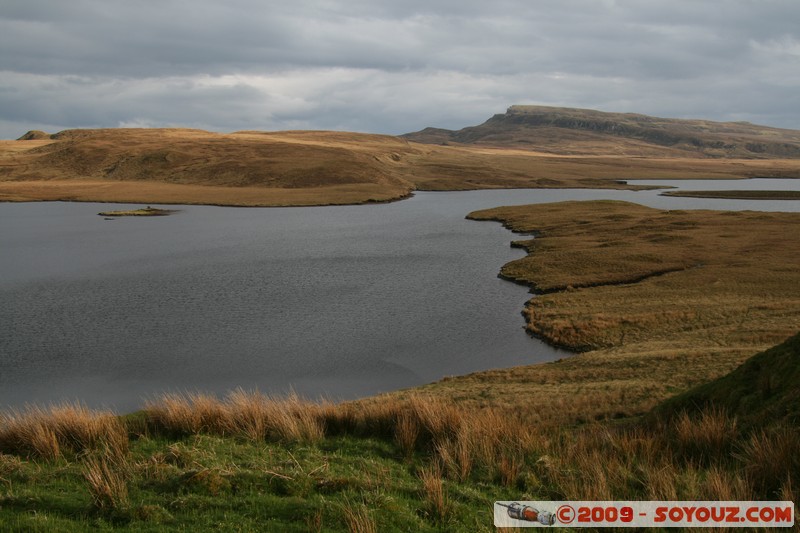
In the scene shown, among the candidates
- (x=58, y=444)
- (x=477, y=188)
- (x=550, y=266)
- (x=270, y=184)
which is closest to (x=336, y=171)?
(x=270, y=184)

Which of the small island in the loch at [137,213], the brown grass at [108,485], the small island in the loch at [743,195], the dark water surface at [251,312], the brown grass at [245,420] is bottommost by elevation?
the dark water surface at [251,312]

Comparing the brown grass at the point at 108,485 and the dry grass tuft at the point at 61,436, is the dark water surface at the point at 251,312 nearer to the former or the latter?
the dry grass tuft at the point at 61,436

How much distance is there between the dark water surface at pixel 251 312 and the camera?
2958 cm

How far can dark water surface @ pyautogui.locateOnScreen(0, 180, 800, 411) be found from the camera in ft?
97.0

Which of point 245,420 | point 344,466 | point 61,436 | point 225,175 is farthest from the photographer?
point 225,175

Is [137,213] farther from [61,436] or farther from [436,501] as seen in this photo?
[436,501]

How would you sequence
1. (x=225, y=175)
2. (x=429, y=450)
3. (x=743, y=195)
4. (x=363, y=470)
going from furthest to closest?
(x=225, y=175) < (x=743, y=195) < (x=429, y=450) < (x=363, y=470)

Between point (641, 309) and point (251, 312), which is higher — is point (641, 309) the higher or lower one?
the higher one

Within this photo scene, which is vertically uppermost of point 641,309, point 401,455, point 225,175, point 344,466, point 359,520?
point 225,175

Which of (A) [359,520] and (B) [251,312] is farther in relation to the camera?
(B) [251,312]

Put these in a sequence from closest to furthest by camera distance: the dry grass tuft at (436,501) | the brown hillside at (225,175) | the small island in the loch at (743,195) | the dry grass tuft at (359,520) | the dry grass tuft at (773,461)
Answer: the dry grass tuft at (359,520) < the dry grass tuft at (436,501) < the dry grass tuft at (773,461) < the small island in the loch at (743,195) < the brown hillside at (225,175)

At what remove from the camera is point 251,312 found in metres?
41.3

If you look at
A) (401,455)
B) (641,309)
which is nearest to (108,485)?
(401,455)

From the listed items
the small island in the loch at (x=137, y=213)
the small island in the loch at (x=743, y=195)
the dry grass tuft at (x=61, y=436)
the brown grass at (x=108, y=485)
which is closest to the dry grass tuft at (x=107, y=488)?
the brown grass at (x=108, y=485)
